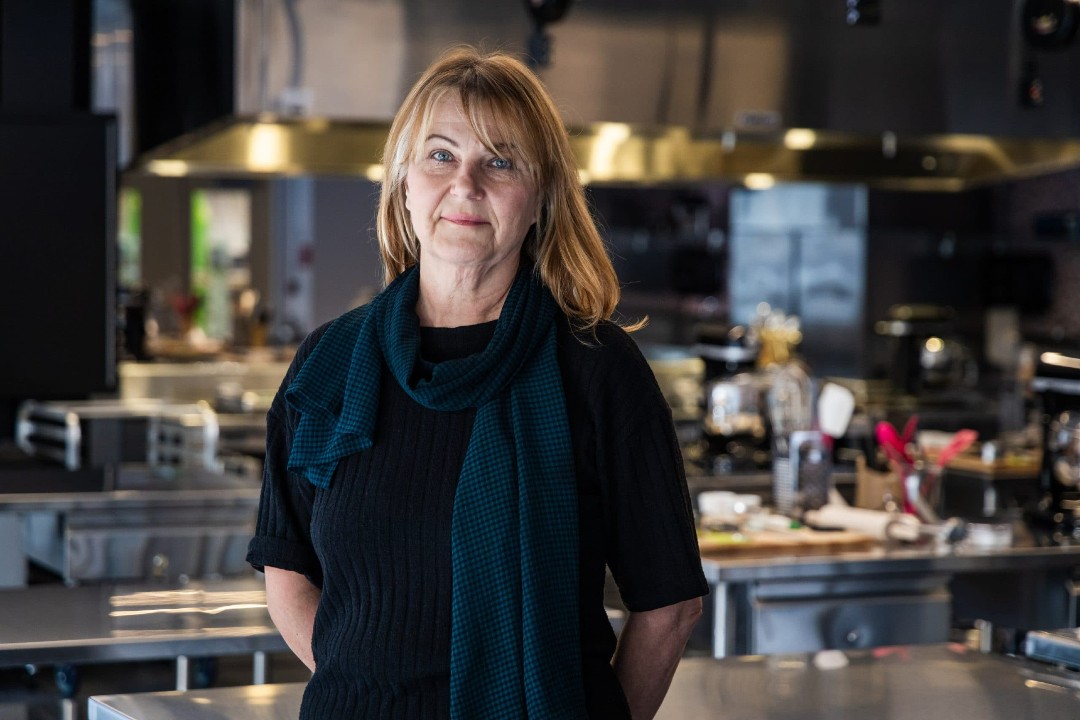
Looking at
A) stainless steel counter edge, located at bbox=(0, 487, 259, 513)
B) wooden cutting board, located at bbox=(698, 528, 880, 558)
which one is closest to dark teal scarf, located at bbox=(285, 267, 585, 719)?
wooden cutting board, located at bbox=(698, 528, 880, 558)

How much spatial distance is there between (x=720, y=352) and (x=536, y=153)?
12.1 ft

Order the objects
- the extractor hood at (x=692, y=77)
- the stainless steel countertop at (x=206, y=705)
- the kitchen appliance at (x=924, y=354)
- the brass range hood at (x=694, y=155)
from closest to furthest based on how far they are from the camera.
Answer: the stainless steel countertop at (x=206, y=705) < the extractor hood at (x=692, y=77) < the brass range hood at (x=694, y=155) < the kitchen appliance at (x=924, y=354)

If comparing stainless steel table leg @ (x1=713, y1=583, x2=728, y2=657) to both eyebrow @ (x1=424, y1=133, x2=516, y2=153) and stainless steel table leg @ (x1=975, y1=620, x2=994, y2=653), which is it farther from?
eyebrow @ (x1=424, y1=133, x2=516, y2=153)

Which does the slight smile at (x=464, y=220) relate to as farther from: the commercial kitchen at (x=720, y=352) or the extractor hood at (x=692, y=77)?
the extractor hood at (x=692, y=77)

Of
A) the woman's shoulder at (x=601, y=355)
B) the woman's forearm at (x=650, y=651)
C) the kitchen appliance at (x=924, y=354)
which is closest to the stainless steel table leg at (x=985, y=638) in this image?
the woman's forearm at (x=650, y=651)

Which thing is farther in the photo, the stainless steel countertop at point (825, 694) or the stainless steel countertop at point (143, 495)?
the stainless steel countertop at point (143, 495)

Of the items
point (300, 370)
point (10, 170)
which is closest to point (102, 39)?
point (10, 170)

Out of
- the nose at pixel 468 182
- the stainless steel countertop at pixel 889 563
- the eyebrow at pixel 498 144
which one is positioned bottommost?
the stainless steel countertop at pixel 889 563

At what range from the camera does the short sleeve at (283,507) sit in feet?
5.72

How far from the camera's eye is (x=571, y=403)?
1.64 m

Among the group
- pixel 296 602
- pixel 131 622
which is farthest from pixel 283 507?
pixel 131 622

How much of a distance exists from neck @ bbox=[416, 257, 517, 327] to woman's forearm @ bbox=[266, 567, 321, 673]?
359mm

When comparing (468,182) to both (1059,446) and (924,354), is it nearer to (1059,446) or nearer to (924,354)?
(1059,446)

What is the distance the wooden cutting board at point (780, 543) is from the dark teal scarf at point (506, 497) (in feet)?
5.69
